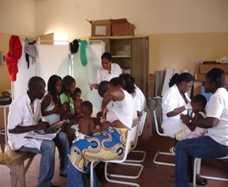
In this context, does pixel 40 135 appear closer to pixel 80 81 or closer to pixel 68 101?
pixel 68 101

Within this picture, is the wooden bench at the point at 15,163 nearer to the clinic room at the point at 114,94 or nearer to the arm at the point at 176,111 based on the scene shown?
the clinic room at the point at 114,94

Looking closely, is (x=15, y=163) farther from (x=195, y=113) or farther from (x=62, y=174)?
(x=195, y=113)

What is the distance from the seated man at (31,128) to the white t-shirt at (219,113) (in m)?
1.43

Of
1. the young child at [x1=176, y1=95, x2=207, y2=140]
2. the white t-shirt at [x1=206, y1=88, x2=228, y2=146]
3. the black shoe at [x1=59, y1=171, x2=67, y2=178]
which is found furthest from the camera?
the black shoe at [x1=59, y1=171, x2=67, y2=178]

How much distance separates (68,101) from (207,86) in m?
1.71

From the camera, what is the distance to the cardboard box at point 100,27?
19.1 ft

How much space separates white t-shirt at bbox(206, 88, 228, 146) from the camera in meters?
2.47

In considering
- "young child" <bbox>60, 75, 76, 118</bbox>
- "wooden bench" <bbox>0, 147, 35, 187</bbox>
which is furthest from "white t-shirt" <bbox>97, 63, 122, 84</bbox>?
"wooden bench" <bbox>0, 147, 35, 187</bbox>

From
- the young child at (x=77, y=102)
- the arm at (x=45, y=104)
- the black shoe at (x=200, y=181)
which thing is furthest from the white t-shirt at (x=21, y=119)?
the black shoe at (x=200, y=181)

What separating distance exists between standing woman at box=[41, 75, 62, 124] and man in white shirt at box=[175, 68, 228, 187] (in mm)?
1377

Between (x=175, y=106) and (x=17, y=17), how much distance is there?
4248mm

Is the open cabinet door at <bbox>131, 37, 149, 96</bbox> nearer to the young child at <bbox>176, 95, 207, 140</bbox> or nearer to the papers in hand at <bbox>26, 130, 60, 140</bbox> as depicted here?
the young child at <bbox>176, 95, 207, 140</bbox>

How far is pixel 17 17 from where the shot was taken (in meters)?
6.14

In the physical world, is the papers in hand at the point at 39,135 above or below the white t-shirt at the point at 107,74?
below
